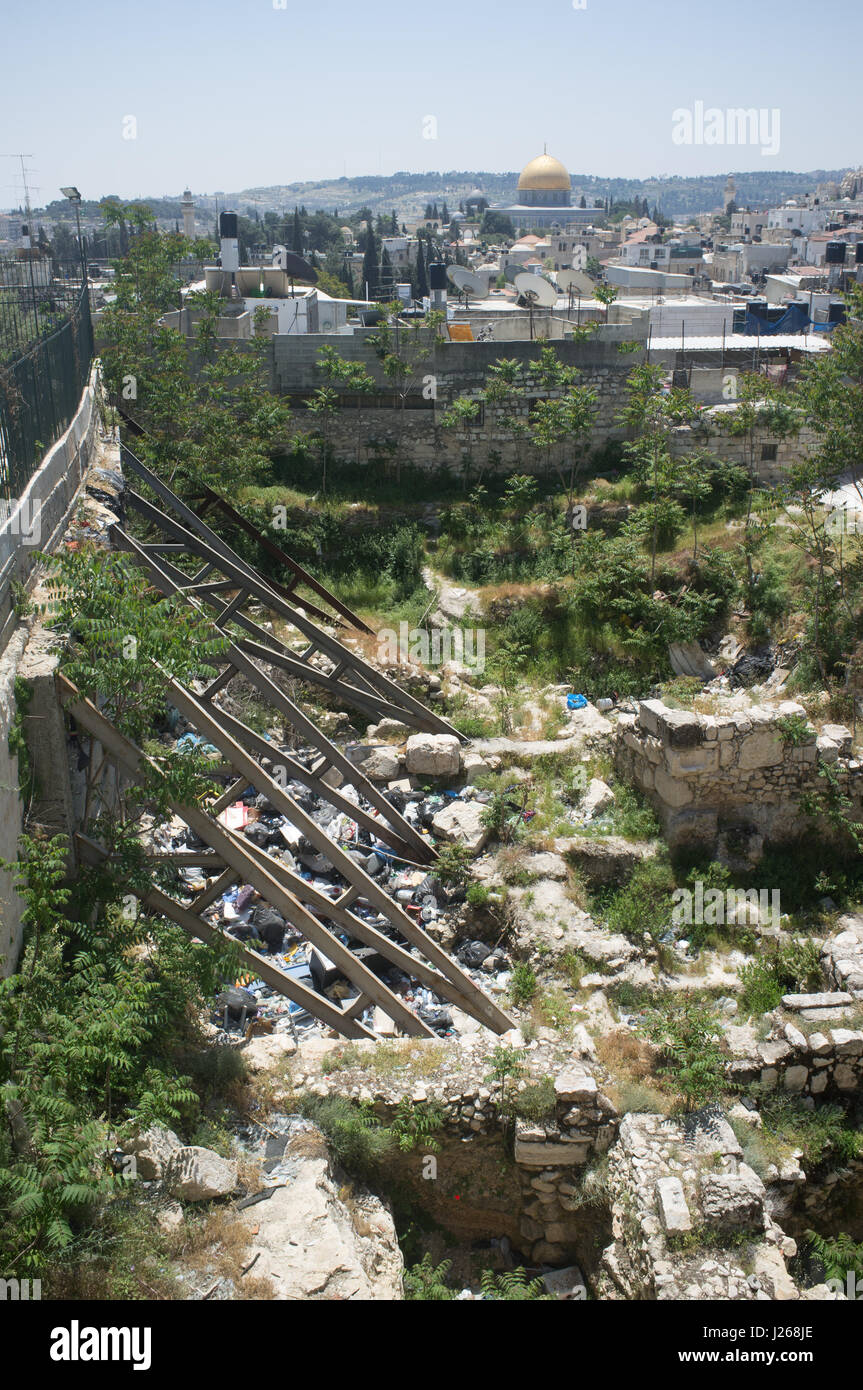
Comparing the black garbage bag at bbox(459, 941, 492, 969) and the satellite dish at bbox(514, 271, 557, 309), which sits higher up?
A: the satellite dish at bbox(514, 271, 557, 309)

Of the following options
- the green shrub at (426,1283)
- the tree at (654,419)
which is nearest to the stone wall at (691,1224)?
the green shrub at (426,1283)

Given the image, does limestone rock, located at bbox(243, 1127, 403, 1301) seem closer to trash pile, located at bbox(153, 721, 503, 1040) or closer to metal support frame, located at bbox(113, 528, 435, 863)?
trash pile, located at bbox(153, 721, 503, 1040)

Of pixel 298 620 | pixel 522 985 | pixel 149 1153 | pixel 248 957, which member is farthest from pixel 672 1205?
pixel 298 620

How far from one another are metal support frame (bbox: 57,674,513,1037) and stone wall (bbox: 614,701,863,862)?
349 centimetres

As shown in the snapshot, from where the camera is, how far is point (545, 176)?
143 metres

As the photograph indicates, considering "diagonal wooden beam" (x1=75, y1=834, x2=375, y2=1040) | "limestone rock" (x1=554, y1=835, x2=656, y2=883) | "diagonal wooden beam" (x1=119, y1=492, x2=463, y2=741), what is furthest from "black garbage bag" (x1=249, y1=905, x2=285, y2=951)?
"diagonal wooden beam" (x1=119, y1=492, x2=463, y2=741)

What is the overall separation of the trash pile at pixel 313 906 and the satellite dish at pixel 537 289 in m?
15.9

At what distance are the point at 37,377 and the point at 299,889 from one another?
5.52 m

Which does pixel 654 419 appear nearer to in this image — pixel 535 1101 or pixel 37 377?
pixel 37 377

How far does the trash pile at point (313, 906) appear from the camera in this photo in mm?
8375

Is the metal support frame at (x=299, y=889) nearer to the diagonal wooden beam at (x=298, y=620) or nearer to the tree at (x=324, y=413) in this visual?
the diagonal wooden beam at (x=298, y=620)

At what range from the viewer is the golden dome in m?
142

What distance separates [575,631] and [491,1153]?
9083 mm

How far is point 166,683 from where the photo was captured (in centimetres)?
712
